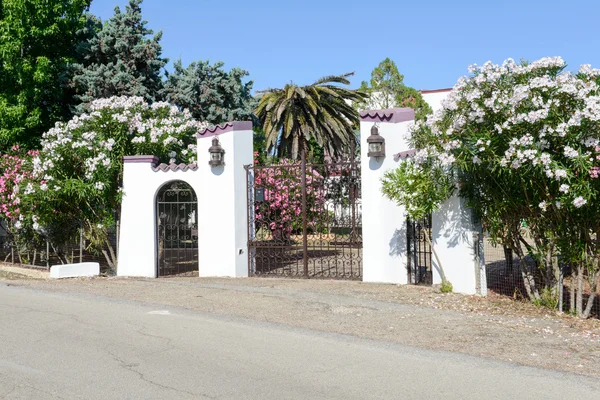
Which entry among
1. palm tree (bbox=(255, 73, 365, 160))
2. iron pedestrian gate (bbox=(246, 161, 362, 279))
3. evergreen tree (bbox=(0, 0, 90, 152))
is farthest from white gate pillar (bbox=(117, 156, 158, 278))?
palm tree (bbox=(255, 73, 365, 160))

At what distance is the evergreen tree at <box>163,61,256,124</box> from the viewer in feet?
67.9

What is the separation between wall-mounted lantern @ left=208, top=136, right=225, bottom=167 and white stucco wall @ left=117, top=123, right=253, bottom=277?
0.17 meters

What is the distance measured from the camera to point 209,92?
2081 cm

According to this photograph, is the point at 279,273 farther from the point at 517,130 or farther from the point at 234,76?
the point at 234,76

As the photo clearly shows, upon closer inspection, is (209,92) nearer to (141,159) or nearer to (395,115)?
(141,159)

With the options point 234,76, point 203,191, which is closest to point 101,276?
point 203,191

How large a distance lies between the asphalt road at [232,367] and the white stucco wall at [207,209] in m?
4.90

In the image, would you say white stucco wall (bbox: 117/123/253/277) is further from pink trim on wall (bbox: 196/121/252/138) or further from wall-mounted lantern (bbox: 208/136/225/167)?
wall-mounted lantern (bbox: 208/136/225/167)

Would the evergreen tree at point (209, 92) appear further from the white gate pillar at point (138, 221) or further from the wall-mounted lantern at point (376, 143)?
the wall-mounted lantern at point (376, 143)

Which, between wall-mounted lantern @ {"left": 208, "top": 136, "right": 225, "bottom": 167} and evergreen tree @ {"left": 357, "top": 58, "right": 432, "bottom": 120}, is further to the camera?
evergreen tree @ {"left": 357, "top": 58, "right": 432, "bottom": 120}

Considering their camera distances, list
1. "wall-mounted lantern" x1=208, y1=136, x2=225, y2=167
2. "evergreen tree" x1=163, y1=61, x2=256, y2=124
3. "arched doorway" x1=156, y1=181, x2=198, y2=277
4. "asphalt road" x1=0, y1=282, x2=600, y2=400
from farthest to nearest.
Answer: "evergreen tree" x1=163, y1=61, x2=256, y2=124, "arched doorway" x1=156, y1=181, x2=198, y2=277, "wall-mounted lantern" x1=208, y1=136, x2=225, y2=167, "asphalt road" x1=0, y1=282, x2=600, y2=400

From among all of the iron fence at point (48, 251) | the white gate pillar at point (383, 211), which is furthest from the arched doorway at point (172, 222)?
the white gate pillar at point (383, 211)

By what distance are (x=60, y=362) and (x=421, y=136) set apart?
6.78m

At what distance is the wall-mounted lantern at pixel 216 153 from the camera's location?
43.2ft
